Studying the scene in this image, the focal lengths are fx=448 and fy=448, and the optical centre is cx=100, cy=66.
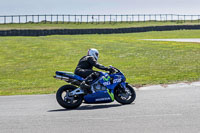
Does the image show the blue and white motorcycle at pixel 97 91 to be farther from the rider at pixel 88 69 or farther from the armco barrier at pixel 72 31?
the armco barrier at pixel 72 31

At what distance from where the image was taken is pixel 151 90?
15352 mm

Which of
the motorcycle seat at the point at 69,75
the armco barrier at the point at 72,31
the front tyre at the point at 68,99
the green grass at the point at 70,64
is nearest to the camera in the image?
the front tyre at the point at 68,99

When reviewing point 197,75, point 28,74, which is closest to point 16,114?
point 197,75

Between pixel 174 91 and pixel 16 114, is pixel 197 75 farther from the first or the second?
pixel 16 114

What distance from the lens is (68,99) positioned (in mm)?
11531

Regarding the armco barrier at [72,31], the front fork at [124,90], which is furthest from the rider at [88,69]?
the armco barrier at [72,31]

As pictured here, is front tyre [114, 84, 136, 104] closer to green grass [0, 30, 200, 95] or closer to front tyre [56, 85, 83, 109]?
front tyre [56, 85, 83, 109]

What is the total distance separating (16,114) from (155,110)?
332 centimetres

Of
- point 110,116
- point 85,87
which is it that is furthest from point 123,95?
point 110,116

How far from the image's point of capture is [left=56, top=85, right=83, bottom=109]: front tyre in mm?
11422

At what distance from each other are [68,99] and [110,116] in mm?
1922

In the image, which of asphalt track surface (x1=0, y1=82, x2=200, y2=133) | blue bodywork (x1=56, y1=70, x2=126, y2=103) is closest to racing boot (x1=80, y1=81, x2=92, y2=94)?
blue bodywork (x1=56, y1=70, x2=126, y2=103)

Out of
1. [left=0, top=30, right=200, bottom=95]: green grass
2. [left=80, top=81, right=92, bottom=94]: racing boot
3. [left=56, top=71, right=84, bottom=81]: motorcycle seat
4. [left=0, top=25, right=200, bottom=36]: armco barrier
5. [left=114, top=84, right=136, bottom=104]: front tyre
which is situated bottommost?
[left=0, top=25, right=200, bottom=36]: armco barrier

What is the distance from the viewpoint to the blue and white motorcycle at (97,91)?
1151 cm
